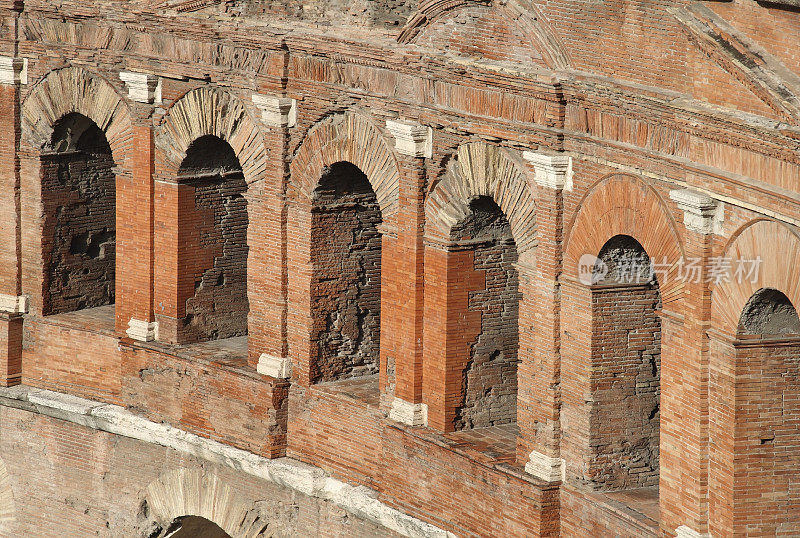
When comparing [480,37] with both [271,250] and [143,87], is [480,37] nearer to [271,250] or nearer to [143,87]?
[271,250]

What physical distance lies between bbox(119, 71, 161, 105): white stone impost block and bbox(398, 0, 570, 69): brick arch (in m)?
3.70

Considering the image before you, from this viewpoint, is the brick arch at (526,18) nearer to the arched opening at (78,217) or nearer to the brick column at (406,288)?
the brick column at (406,288)

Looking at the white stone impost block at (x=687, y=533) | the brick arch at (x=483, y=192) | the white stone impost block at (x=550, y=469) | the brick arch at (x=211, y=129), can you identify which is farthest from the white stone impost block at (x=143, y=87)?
the white stone impost block at (x=687, y=533)

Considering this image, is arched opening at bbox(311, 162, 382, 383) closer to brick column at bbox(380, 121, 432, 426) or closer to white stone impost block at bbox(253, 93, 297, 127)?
white stone impost block at bbox(253, 93, 297, 127)

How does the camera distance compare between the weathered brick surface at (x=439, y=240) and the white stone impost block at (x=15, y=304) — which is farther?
the white stone impost block at (x=15, y=304)

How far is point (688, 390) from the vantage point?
13.6m

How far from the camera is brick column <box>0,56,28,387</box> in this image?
19.6 metres

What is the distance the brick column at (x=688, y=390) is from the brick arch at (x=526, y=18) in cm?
177

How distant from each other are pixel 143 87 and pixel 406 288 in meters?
3.88

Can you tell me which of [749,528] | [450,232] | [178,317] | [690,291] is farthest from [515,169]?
[178,317]

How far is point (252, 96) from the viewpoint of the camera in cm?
1741

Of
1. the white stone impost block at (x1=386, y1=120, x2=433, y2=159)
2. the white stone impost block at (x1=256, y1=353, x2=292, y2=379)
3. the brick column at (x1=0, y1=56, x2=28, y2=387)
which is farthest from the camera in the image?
the brick column at (x1=0, y1=56, x2=28, y2=387)

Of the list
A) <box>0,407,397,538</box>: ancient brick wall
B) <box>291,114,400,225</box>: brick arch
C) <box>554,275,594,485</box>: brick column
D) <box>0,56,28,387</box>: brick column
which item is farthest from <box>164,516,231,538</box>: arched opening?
<box>554,275,594,485</box>: brick column

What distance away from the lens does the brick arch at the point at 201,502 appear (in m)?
17.7
